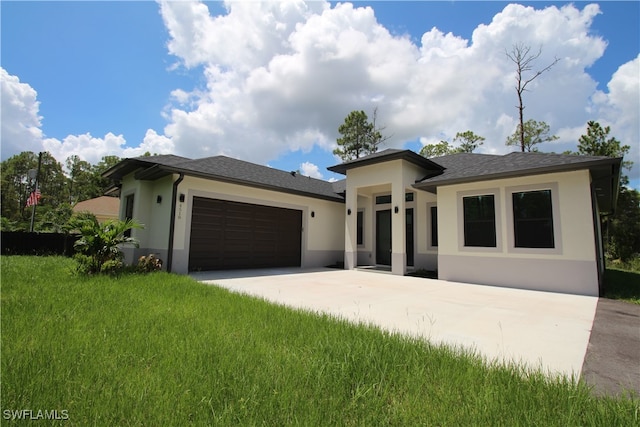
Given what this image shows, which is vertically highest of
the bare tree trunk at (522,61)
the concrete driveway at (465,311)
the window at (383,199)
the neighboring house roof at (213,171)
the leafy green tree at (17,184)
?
the bare tree trunk at (522,61)

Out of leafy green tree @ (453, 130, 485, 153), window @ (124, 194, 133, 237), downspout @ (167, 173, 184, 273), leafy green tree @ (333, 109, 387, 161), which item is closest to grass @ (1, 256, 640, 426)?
downspout @ (167, 173, 184, 273)

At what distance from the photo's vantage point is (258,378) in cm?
232

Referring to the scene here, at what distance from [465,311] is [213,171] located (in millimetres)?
8548

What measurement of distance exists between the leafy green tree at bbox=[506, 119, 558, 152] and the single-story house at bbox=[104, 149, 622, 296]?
1180 cm

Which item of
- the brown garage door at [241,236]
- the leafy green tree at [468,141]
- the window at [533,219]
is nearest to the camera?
the window at [533,219]

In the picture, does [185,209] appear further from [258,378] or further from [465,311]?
[465,311]

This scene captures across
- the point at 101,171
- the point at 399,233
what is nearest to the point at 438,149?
the point at 399,233

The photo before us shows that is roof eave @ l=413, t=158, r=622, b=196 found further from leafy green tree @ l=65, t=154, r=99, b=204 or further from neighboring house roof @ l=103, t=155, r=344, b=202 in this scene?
leafy green tree @ l=65, t=154, r=99, b=204

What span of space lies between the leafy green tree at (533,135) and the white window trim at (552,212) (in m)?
17.3

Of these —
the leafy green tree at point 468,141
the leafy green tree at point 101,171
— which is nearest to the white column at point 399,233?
the leafy green tree at point 468,141

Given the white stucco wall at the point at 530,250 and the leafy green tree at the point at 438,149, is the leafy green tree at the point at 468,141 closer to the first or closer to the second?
the leafy green tree at the point at 438,149

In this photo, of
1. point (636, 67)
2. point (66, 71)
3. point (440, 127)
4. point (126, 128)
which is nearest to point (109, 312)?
point (66, 71)

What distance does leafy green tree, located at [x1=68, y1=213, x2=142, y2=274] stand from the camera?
7094 millimetres

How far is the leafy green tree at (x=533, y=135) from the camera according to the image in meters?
22.0
